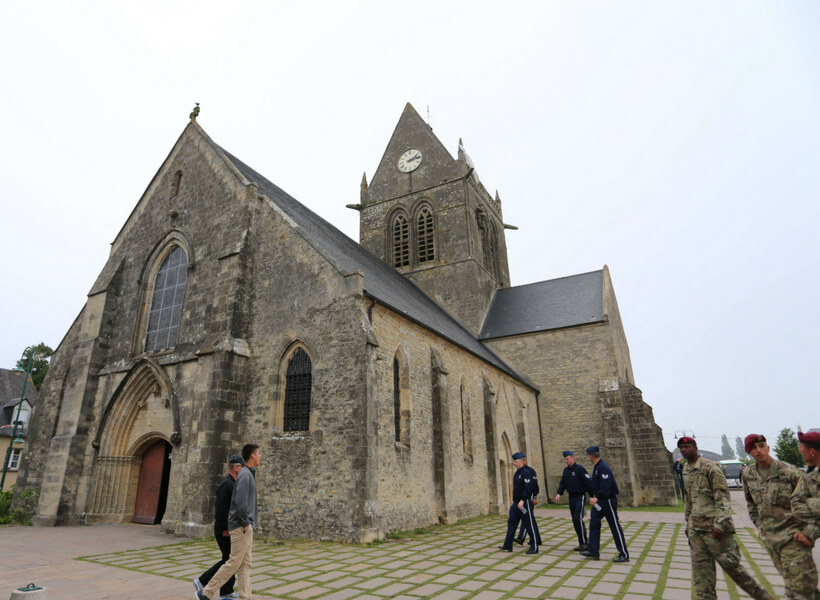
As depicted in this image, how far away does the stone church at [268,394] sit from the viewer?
436 inches

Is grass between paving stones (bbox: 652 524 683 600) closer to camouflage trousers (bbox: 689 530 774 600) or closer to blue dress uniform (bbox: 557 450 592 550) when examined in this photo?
camouflage trousers (bbox: 689 530 774 600)

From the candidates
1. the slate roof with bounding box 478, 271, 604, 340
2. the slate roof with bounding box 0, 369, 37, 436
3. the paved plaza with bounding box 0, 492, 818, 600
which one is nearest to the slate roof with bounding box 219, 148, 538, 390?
the slate roof with bounding box 478, 271, 604, 340

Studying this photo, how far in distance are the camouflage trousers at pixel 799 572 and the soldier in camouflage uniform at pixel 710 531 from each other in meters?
0.47

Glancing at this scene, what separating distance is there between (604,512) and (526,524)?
154 centimetres

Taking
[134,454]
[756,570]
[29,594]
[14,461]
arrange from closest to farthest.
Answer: [29,594] → [756,570] → [134,454] → [14,461]

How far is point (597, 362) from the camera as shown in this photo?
21.2 metres

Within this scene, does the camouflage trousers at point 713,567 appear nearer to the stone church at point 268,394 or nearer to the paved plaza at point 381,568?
the paved plaza at point 381,568

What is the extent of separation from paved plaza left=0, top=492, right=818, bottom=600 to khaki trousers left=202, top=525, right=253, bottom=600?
0.68 meters

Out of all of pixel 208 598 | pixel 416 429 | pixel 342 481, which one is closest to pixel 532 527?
pixel 342 481

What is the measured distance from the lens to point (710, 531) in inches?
192

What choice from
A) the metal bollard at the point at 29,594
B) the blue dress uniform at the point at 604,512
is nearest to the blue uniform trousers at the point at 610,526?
the blue dress uniform at the point at 604,512

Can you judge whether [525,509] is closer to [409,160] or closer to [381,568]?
[381,568]

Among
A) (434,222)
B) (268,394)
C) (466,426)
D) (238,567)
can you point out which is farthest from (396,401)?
(434,222)

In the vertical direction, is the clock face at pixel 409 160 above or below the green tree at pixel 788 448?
above
